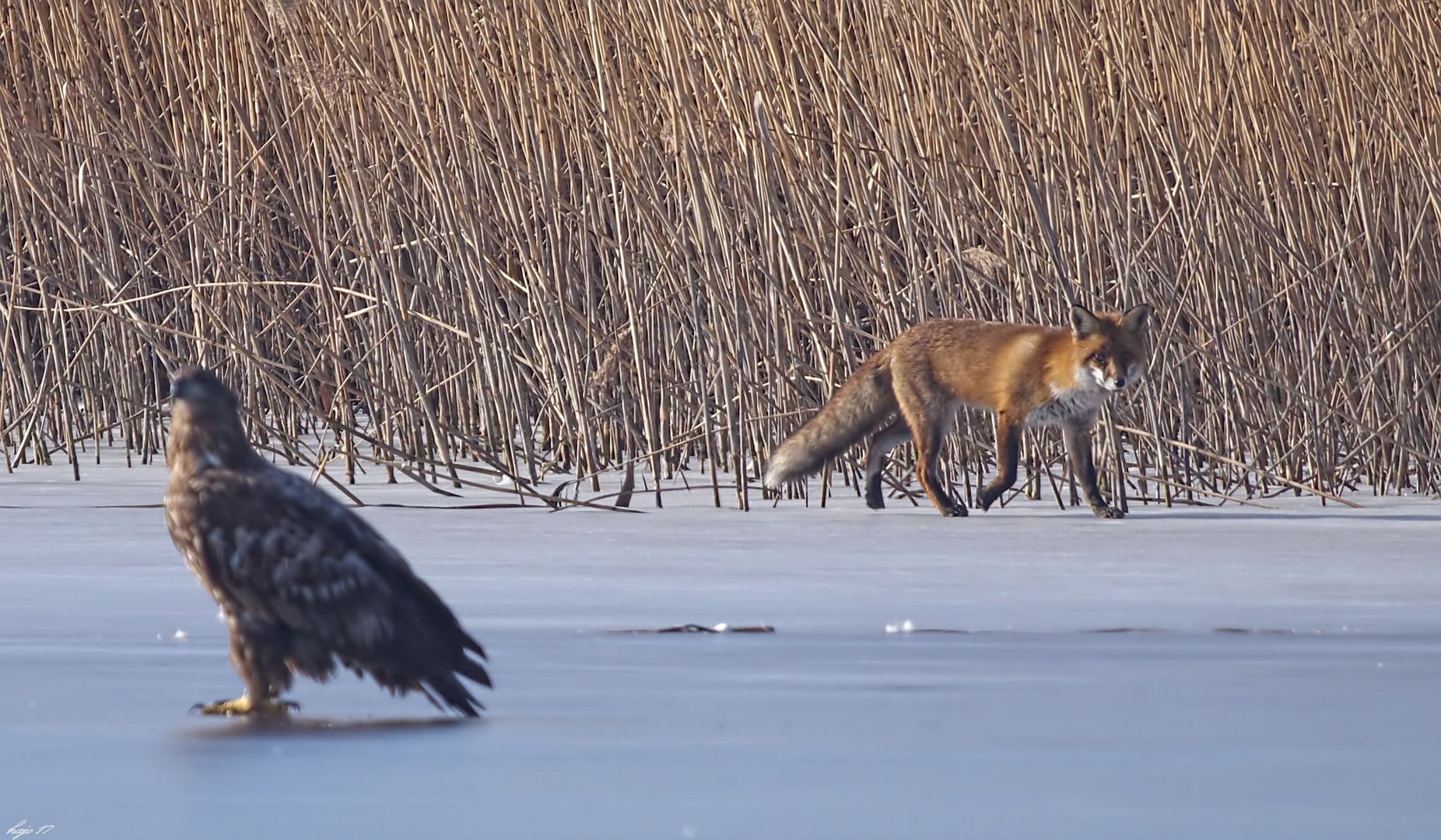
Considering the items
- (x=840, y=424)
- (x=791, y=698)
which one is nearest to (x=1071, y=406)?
(x=840, y=424)

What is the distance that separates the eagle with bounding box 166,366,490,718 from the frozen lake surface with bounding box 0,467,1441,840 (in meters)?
0.08

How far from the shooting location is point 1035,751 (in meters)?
2.75

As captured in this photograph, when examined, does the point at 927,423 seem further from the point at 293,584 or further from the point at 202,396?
the point at 293,584

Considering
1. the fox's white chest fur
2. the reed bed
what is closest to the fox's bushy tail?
the reed bed

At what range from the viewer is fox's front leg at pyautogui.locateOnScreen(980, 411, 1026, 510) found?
21.5 feet

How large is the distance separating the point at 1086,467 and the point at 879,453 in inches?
26.4

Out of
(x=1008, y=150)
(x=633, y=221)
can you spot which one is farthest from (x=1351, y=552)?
(x=633, y=221)

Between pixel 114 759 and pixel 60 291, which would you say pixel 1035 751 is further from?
pixel 60 291

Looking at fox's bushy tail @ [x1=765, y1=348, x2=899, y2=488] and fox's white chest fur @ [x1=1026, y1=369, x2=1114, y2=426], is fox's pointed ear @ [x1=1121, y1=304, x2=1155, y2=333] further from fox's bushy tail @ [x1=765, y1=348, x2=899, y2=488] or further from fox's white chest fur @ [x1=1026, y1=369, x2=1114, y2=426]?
fox's bushy tail @ [x1=765, y1=348, x2=899, y2=488]

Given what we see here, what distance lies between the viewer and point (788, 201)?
714cm

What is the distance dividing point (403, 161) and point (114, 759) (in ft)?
16.6

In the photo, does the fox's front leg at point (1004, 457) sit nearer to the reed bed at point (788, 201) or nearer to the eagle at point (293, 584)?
the reed bed at point (788, 201)

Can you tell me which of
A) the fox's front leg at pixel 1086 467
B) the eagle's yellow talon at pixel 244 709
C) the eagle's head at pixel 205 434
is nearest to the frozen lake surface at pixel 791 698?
the eagle's yellow talon at pixel 244 709

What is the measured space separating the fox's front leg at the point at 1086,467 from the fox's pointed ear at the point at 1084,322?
1.19 ft
